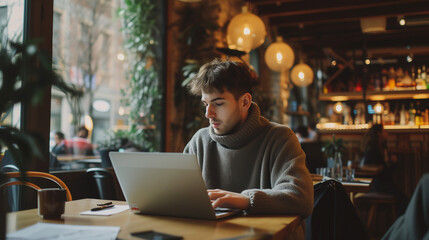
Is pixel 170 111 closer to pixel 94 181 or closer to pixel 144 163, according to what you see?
pixel 94 181

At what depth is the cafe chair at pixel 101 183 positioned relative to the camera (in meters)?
3.09

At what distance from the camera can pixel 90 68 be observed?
4.18 m

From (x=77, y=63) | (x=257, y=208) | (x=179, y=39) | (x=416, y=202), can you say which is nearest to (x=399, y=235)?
(x=416, y=202)

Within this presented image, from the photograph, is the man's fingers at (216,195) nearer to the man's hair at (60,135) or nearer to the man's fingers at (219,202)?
the man's fingers at (219,202)

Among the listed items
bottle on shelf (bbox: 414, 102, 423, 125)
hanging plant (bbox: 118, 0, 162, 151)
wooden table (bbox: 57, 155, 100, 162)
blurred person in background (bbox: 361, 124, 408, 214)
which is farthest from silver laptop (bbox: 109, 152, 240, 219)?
bottle on shelf (bbox: 414, 102, 423, 125)

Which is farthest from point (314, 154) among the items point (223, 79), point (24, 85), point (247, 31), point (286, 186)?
point (24, 85)

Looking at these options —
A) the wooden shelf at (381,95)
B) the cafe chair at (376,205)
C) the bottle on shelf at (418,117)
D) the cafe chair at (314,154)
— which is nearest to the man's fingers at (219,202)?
the cafe chair at (314,154)

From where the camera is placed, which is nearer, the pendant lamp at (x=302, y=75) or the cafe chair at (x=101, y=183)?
the cafe chair at (x=101, y=183)

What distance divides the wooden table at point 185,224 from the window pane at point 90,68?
210 centimetres

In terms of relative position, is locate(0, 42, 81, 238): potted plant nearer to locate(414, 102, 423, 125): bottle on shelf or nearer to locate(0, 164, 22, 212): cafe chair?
locate(0, 164, 22, 212): cafe chair

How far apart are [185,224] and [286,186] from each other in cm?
42

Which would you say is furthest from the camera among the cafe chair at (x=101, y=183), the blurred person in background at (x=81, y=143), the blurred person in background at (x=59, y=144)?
the blurred person in background at (x=81, y=143)

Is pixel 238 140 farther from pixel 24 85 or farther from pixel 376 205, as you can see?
pixel 376 205

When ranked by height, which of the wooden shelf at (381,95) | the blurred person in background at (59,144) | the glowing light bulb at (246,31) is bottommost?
the blurred person in background at (59,144)
